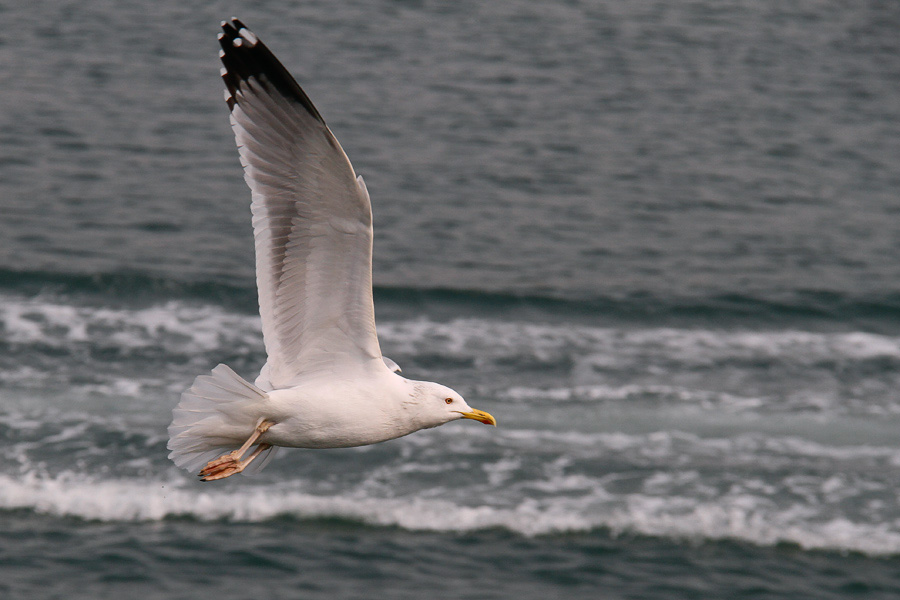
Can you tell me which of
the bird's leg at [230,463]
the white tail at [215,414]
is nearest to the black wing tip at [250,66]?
the white tail at [215,414]

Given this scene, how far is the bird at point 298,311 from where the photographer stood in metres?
7.12

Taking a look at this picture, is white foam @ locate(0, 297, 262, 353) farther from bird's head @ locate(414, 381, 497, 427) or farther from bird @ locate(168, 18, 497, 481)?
bird's head @ locate(414, 381, 497, 427)

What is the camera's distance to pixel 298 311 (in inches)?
297

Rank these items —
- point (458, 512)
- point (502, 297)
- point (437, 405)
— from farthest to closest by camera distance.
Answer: point (502, 297)
point (458, 512)
point (437, 405)

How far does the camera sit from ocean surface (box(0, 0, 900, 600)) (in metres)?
14.3

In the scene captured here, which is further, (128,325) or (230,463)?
(128,325)

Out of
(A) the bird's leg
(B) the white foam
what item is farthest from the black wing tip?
(B) the white foam

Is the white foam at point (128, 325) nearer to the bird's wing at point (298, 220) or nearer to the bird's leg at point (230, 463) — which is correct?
the bird's wing at point (298, 220)

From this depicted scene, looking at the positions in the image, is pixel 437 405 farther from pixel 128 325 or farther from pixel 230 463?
pixel 128 325

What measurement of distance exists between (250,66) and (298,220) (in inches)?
36.1

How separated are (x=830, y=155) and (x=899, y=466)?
840 centimetres

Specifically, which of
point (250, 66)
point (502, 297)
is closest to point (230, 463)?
point (250, 66)

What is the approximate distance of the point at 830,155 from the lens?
917 inches

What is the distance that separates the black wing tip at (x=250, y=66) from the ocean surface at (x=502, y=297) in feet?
24.5
